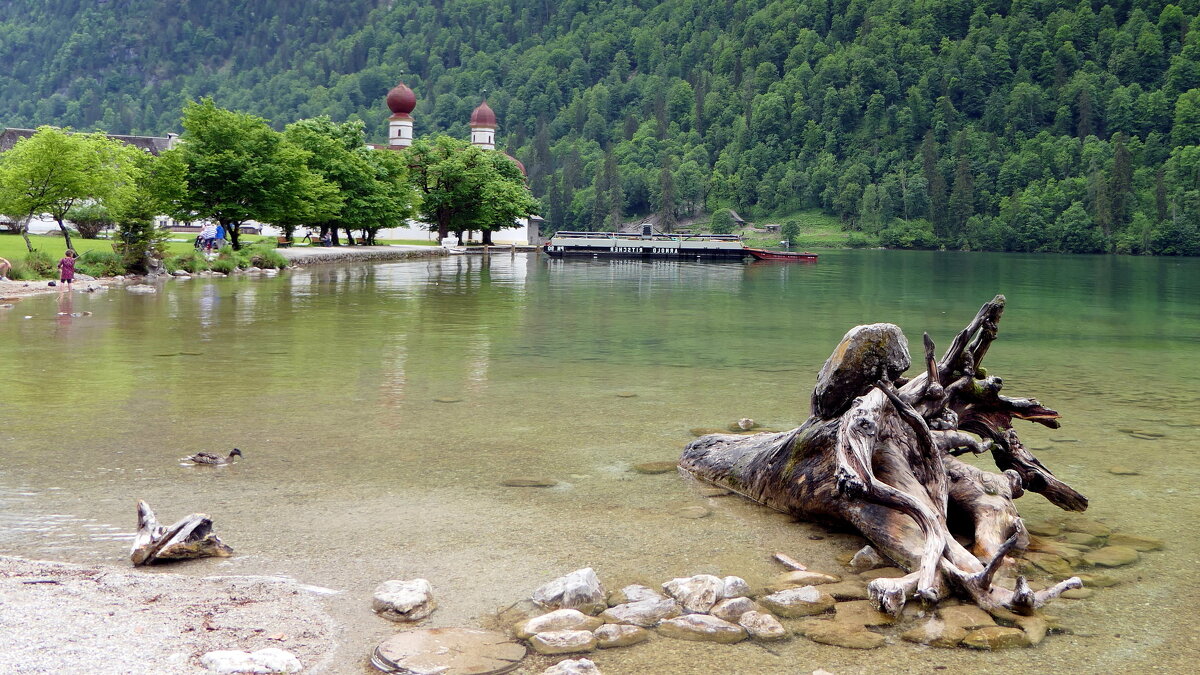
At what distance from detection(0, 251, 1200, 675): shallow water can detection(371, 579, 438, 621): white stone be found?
117mm

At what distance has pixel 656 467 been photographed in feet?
41.1

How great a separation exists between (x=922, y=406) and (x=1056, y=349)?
17.9 metres

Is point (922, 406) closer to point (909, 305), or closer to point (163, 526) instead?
point (163, 526)

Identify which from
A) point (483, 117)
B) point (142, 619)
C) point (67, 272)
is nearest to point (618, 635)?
point (142, 619)

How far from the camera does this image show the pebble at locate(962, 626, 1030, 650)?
742 centimetres

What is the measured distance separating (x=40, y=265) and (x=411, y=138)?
350 feet

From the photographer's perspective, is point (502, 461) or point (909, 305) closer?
point (502, 461)

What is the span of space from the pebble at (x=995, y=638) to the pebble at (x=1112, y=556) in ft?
6.87

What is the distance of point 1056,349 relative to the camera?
2645cm

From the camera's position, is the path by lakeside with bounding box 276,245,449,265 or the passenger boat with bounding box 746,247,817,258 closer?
the path by lakeside with bounding box 276,245,449,265

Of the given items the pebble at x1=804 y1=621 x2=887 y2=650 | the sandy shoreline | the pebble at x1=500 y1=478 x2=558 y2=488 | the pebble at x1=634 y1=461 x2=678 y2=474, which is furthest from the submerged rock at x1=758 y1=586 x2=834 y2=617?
the pebble at x1=634 y1=461 x2=678 y2=474

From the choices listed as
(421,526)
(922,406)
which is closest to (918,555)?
(922,406)

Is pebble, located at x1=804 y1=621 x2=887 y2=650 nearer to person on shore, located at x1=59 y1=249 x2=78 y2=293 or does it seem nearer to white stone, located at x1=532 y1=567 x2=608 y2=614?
white stone, located at x1=532 y1=567 x2=608 y2=614

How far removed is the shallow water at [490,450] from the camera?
827 cm
